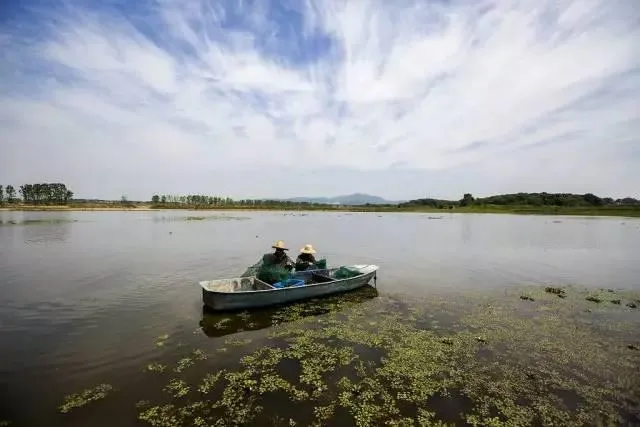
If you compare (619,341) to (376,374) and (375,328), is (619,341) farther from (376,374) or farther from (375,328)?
(376,374)

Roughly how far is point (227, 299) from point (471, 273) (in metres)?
15.6

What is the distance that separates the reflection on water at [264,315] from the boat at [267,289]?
0.75 ft

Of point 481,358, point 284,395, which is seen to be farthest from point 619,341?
point 284,395

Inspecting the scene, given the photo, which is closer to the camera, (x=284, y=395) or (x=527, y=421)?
(x=527, y=421)

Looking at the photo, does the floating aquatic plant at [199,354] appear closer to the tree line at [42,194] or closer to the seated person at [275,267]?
the seated person at [275,267]

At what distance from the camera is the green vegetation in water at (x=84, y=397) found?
687cm

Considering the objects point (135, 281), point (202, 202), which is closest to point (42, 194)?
point (202, 202)

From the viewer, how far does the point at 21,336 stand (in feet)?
34.1

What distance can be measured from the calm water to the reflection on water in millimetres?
486

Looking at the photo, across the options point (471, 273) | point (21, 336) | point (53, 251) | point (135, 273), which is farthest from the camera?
point (53, 251)

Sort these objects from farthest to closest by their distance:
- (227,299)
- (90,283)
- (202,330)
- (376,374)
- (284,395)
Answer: (90,283), (227,299), (202,330), (376,374), (284,395)

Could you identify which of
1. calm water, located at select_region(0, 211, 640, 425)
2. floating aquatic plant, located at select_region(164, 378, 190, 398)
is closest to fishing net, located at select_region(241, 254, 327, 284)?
calm water, located at select_region(0, 211, 640, 425)

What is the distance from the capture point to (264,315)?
12945 mm

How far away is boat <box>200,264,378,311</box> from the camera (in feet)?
41.7
